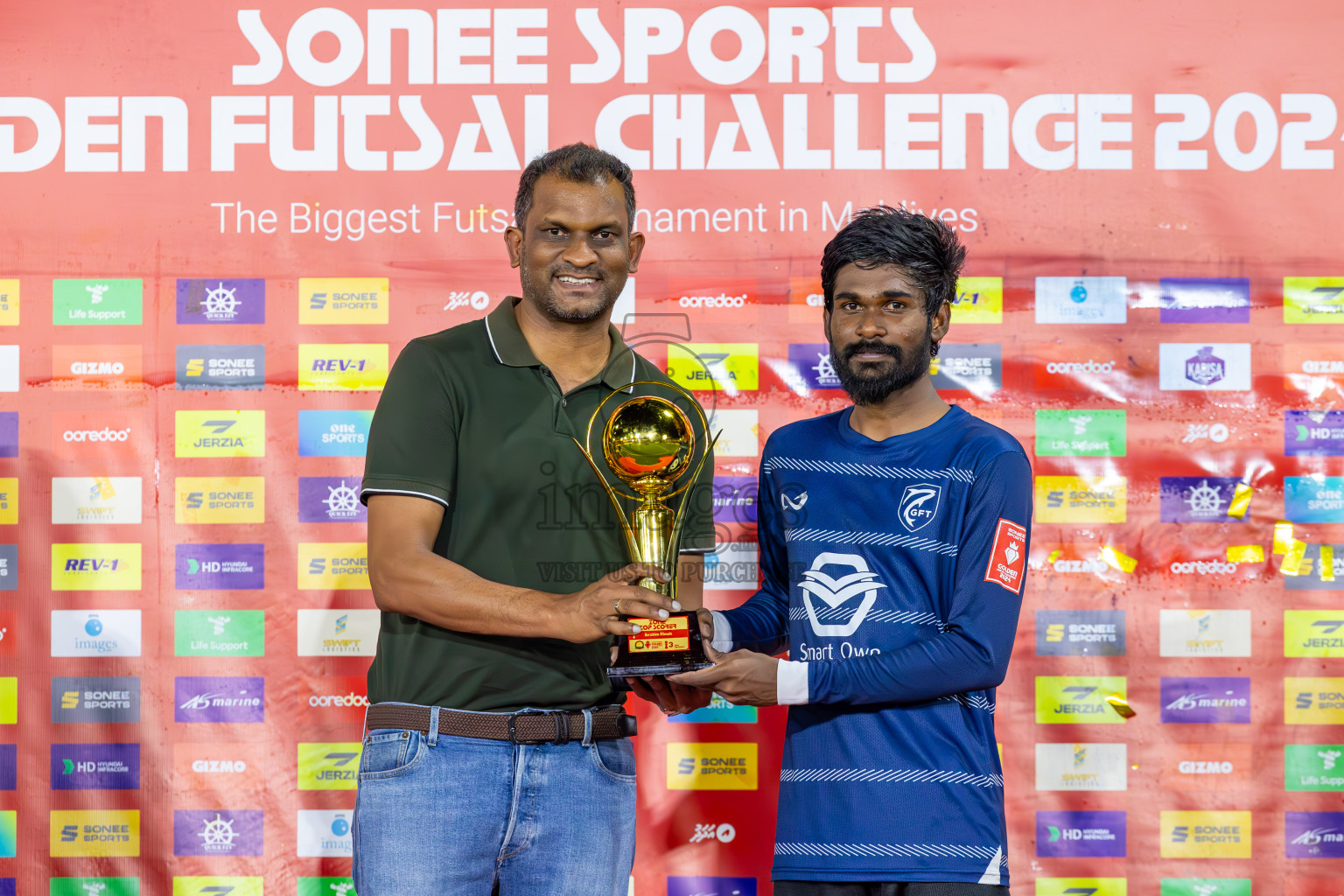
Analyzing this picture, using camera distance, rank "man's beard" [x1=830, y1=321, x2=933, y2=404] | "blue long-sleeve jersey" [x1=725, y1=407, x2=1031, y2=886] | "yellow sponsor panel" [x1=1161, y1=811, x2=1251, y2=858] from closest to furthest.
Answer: "blue long-sleeve jersey" [x1=725, y1=407, x2=1031, y2=886] → "man's beard" [x1=830, y1=321, x2=933, y2=404] → "yellow sponsor panel" [x1=1161, y1=811, x2=1251, y2=858]

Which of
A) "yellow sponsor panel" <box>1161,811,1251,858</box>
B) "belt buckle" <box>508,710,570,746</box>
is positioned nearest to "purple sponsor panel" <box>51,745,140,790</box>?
"belt buckle" <box>508,710,570,746</box>

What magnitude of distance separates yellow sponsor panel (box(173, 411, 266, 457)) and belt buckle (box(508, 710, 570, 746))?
4.44ft

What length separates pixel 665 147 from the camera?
2.60 m

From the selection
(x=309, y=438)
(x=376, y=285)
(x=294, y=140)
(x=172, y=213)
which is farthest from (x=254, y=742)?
(x=294, y=140)

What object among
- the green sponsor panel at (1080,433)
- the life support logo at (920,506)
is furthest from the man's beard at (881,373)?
the green sponsor panel at (1080,433)

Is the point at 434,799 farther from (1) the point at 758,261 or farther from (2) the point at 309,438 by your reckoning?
(1) the point at 758,261

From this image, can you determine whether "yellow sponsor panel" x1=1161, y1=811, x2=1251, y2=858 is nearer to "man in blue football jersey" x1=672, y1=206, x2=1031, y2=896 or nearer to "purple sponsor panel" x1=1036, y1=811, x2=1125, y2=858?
"purple sponsor panel" x1=1036, y1=811, x2=1125, y2=858

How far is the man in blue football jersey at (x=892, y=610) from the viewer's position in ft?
5.10

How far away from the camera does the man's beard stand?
5.49ft

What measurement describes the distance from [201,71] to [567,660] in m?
1.96

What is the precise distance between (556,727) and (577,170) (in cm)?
95

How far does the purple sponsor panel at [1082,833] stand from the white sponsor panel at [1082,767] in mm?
70

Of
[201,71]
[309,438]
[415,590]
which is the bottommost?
[415,590]

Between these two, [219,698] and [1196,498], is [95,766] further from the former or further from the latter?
[1196,498]
